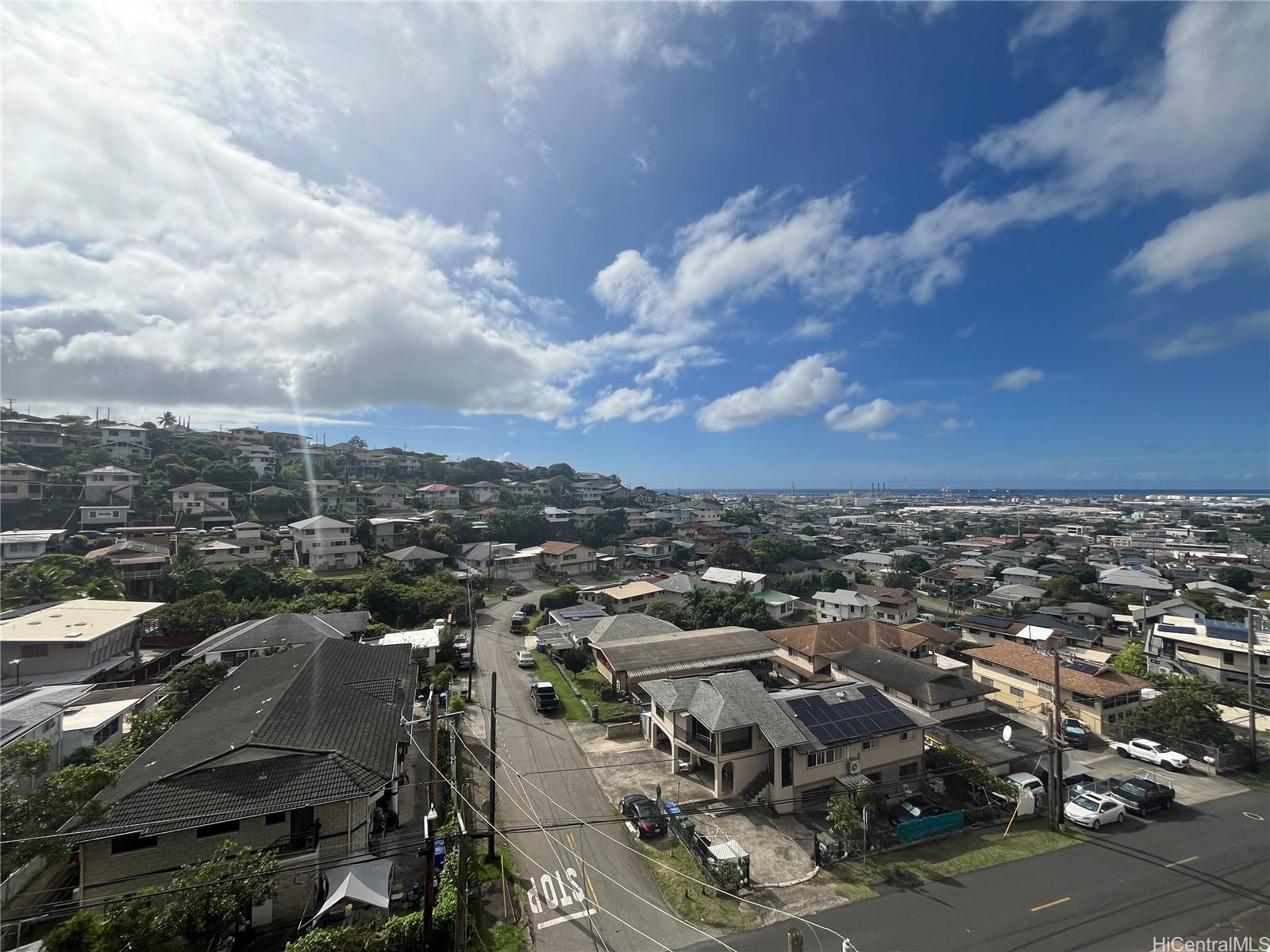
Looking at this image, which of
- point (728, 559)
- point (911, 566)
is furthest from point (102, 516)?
point (911, 566)

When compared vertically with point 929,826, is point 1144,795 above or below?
above

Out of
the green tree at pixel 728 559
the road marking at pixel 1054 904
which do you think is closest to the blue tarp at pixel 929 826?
the road marking at pixel 1054 904

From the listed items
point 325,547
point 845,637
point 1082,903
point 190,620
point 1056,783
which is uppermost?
point 325,547

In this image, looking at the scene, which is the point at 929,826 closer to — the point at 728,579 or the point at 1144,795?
the point at 1144,795

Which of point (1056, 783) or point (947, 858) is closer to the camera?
point (947, 858)

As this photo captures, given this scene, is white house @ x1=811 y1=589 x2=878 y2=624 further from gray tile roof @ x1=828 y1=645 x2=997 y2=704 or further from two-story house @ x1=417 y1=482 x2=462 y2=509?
two-story house @ x1=417 y1=482 x2=462 y2=509

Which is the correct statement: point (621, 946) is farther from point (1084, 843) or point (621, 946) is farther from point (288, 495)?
point (288, 495)
